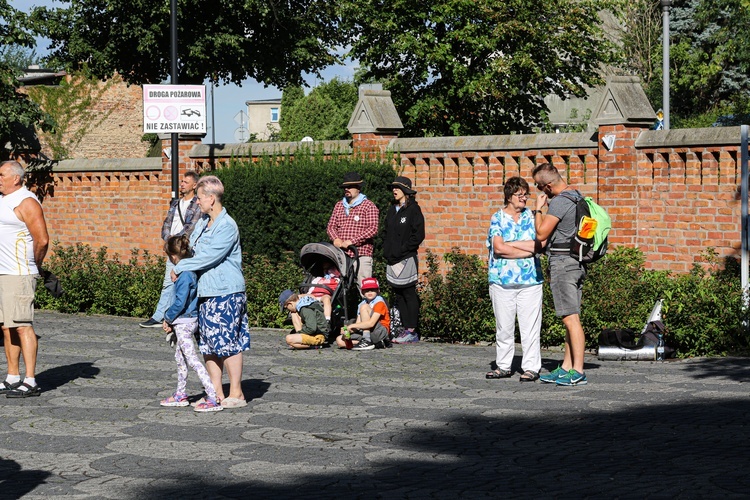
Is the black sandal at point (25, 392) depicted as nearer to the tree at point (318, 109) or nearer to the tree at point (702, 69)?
the tree at point (702, 69)

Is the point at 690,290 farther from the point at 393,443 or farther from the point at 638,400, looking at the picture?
the point at 393,443

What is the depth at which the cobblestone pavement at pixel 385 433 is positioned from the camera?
695 centimetres

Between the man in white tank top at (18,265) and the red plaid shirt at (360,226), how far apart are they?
4.87 m

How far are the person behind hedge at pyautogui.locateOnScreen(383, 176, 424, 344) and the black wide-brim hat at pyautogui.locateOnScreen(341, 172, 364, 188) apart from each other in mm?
523

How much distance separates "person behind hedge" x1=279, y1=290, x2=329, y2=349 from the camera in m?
13.8

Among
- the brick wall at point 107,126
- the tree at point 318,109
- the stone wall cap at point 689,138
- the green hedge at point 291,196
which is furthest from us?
the tree at point 318,109

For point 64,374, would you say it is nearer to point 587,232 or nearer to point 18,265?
point 18,265

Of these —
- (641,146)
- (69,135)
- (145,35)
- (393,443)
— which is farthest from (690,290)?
(69,135)

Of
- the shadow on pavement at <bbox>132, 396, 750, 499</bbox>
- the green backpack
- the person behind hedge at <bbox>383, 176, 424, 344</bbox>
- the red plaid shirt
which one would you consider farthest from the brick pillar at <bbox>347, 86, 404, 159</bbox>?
the shadow on pavement at <bbox>132, 396, 750, 499</bbox>

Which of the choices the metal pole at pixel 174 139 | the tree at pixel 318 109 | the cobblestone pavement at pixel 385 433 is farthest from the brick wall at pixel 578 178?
the tree at pixel 318 109

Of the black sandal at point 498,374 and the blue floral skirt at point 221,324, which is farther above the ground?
the blue floral skirt at point 221,324

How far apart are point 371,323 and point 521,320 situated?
3.05 metres

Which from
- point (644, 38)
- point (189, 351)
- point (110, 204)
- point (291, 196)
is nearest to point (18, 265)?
point (189, 351)

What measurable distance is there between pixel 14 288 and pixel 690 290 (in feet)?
23.2
